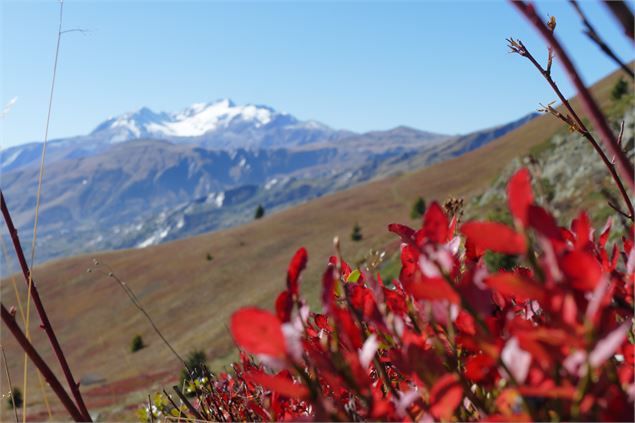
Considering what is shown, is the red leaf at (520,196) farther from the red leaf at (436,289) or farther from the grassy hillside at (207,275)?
the grassy hillside at (207,275)

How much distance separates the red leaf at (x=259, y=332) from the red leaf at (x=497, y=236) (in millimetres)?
195

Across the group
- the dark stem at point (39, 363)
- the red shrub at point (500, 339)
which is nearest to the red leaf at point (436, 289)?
the red shrub at point (500, 339)

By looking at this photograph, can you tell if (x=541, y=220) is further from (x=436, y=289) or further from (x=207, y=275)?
(x=207, y=275)

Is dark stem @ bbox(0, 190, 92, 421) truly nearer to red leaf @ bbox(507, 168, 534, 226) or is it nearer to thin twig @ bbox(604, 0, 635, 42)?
red leaf @ bbox(507, 168, 534, 226)

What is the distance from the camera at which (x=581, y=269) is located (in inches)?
19.7

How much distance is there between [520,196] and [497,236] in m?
0.04

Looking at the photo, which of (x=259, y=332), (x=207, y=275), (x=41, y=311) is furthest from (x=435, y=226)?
(x=207, y=275)

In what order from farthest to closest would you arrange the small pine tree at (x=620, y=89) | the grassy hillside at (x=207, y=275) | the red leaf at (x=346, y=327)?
the grassy hillside at (x=207, y=275), the small pine tree at (x=620, y=89), the red leaf at (x=346, y=327)

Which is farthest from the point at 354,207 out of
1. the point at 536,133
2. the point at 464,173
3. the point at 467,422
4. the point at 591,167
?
the point at 467,422

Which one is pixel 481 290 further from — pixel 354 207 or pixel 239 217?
pixel 239 217

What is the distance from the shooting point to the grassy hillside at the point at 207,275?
26.0 meters

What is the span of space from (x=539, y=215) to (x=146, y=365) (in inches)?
994

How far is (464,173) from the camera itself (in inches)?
1815

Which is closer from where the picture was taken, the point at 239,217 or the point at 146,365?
the point at 146,365
